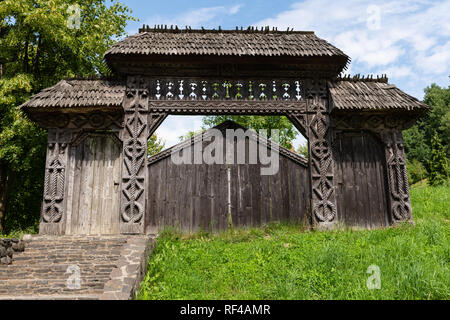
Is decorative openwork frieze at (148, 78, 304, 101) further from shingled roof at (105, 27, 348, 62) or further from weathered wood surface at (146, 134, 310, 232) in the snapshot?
weathered wood surface at (146, 134, 310, 232)

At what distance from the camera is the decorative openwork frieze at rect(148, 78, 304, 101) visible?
8.26 m

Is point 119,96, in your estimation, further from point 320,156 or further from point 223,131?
point 320,156

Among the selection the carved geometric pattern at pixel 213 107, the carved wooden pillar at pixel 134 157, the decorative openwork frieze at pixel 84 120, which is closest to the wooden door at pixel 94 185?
the decorative openwork frieze at pixel 84 120

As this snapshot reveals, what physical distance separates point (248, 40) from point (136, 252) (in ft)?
21.5

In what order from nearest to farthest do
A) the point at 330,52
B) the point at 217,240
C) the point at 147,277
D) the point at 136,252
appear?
the point at 147,277, the point at 136,252, the point at 217,240, the point at 330,52

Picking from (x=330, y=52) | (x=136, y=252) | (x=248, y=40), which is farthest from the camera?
(x=248, y=40)

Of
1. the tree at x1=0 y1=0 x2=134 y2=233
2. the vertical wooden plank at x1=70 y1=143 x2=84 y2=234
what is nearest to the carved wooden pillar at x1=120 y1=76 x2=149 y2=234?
the vertical wooden plank at x1=70 y1=143 x2=84 y2=234

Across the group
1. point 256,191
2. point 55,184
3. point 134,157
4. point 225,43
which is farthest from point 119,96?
point 256,191

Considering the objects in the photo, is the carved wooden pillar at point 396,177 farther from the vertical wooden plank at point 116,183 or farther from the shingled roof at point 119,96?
the vertical wooden plank at point 116,183

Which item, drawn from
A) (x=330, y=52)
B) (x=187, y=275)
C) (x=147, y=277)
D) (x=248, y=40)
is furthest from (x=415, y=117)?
(x=147, y=277)

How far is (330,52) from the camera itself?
8.20 metres

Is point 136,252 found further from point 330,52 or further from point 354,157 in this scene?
point 330,52

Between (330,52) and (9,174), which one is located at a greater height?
(330,52)

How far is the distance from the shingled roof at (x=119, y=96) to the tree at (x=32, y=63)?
6.14ft
